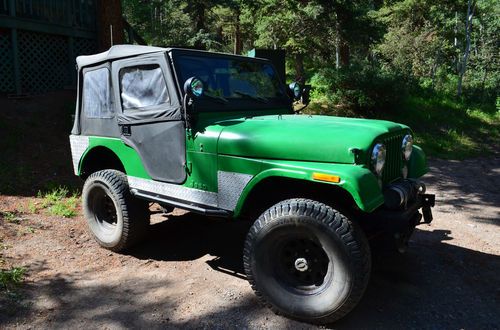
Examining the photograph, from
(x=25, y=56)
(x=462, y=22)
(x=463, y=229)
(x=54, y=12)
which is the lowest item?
(x=463, y=229)

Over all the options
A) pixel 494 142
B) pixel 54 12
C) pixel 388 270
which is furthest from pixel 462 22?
pixel 388 270

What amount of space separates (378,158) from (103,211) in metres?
3.06

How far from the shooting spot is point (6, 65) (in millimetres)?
9609

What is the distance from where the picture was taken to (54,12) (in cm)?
1051

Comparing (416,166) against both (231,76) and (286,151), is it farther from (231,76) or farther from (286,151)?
(231,76)

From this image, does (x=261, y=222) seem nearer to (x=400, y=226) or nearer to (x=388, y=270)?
(x=400, y=226)

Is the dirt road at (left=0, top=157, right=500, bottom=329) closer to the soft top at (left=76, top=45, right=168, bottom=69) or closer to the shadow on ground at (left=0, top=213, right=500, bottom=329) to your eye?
the shadow on ground at (left=0, top=213, right=500, bottom=329)

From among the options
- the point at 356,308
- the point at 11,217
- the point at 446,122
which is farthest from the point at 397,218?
the point at 446,122

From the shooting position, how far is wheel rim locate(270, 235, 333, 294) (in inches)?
124

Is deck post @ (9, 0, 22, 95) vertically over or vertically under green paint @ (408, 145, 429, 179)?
over

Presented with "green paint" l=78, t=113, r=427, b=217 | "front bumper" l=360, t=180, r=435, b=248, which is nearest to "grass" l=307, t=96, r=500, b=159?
"front bumper" l=360, t=180, r=435, b=248

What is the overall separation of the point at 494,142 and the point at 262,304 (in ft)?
34.6

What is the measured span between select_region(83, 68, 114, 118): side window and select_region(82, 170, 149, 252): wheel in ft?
2.03

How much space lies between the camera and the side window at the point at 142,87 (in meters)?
3.85
